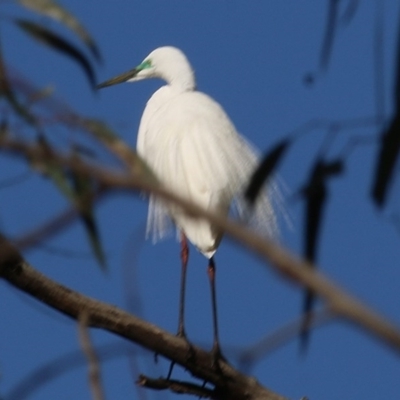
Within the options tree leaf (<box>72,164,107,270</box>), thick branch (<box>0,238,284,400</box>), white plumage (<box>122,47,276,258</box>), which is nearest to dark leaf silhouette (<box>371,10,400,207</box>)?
tree leaf (<box>72,164,107,270</box>)

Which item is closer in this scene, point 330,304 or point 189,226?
point 330,304

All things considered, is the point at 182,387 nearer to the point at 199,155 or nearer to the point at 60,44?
the point at 199,155

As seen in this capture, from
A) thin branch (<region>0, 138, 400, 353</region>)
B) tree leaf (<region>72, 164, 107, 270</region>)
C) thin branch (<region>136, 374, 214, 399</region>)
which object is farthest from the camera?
thin branch (<region>136, 374, 214, 399</region>)

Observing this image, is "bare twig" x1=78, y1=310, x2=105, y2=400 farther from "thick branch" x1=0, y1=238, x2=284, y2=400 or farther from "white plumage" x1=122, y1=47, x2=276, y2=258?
"white plumage" x1=122, y1=47, x2=276, y2=258

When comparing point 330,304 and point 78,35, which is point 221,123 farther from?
point 330,304

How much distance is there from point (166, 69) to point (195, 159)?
516 millimetres

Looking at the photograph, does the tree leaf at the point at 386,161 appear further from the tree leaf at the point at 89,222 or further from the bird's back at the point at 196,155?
the bird's back at the point at 196,155

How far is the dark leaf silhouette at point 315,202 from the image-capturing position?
3.12 feet

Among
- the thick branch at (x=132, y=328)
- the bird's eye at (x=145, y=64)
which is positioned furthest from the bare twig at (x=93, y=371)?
the bird's eye at (x=145, y=64)

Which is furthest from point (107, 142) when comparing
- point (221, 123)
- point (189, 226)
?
point (221, 123)

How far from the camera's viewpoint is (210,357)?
2496mm

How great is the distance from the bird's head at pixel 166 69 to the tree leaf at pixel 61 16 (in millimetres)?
2281

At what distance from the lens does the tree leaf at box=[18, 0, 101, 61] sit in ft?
4.09

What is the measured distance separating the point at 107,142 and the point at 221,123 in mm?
2339
